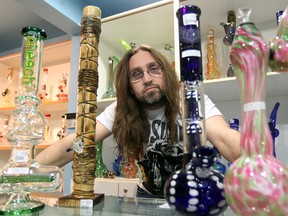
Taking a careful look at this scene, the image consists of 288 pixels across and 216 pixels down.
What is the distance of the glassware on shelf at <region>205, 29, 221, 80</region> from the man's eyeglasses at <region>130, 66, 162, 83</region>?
41 centimetres

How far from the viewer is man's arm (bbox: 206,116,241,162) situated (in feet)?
2.32

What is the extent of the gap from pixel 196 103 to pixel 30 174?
31cm

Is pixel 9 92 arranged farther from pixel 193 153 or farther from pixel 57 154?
pixel 193 153

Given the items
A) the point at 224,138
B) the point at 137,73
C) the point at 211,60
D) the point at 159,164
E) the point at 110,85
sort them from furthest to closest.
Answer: the point at 110,85 → the point at 211,60 → the point at 137,73 → the point at 159,164 → the point at 224,138

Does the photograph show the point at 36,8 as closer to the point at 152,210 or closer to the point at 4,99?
the point at 4,99

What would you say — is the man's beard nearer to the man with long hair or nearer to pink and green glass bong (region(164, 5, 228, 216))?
the man with long hair

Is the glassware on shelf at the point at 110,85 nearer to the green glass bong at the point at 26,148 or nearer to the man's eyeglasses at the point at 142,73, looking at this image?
the man's eyeglasses at the point at 142,73

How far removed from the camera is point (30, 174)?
1.47 feet

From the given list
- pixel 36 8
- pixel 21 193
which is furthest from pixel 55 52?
pixel 21 193

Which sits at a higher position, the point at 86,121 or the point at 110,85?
the point at 110,85

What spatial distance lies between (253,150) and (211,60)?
4.34 ft

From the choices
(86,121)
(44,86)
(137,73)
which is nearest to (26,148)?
(86,121)

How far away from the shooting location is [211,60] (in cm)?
152

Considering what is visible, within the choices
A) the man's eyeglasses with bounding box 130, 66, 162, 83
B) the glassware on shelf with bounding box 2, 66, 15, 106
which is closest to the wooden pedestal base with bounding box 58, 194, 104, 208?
the man's eyeglasses with bounding box 130, 66, 162, 83
